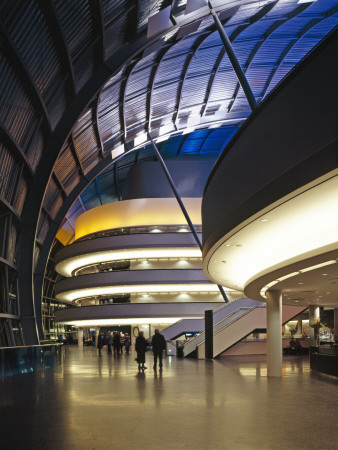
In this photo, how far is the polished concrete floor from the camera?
7523 mm

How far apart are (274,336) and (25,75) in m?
13.5

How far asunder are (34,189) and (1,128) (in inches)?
269

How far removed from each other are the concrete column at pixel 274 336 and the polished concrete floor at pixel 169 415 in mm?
2633

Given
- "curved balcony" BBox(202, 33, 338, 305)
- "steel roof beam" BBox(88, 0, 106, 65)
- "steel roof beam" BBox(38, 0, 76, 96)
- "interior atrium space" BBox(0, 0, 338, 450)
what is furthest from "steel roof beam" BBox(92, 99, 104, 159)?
"curved balcony" BBox(202, 33, 338, 305)

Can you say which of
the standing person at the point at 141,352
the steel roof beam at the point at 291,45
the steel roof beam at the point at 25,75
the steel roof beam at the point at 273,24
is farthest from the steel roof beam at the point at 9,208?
the steel roof beam at the point at 291,45

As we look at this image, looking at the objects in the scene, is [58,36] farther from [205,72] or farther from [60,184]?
[205,72]

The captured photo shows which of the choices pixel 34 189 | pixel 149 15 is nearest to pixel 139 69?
pixel 149 15

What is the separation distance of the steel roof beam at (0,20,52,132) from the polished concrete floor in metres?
10.8

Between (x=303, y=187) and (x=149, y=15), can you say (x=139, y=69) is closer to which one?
(x=149, y=15)

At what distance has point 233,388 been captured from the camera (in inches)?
574

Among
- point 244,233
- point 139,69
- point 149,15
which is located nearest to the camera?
point 244,233

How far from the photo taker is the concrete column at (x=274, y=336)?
1933 centimetres

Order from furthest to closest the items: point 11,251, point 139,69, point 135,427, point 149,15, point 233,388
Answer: point 139,69 < point 11,251 < point 149,15 < point 233,388 < point 135,427

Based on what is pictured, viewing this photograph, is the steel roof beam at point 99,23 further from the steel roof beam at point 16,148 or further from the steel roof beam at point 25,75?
the steel roof beam at point 16,148
